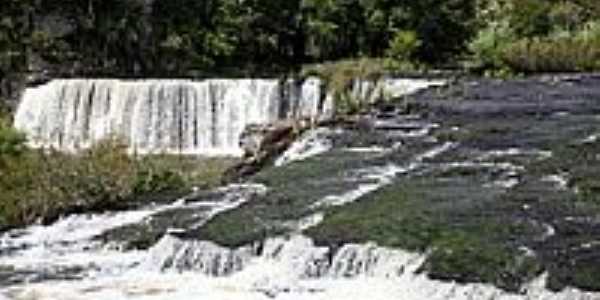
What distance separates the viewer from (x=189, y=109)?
30.4 m

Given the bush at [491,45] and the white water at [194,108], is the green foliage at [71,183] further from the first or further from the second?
the bush at [491,45]

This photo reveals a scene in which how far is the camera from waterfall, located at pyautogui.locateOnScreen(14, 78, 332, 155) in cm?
3017

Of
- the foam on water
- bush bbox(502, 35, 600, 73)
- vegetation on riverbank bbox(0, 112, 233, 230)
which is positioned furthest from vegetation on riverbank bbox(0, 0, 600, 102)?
vegetation on riverbank bbox(0, 112, 233, 230)

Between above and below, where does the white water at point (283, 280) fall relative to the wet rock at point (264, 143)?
below

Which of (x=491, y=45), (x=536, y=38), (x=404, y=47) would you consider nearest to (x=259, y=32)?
(x=404, y=47)

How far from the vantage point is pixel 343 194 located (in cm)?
1662

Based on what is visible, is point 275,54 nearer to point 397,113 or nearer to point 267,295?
point 397,113

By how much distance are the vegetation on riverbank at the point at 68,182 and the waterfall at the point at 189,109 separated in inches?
454

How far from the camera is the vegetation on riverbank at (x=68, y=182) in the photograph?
1669cm

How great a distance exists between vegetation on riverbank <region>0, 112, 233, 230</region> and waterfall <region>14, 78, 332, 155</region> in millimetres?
11536

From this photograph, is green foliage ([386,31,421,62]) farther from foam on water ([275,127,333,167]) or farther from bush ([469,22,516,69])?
foam on water ([275,127,333,167])

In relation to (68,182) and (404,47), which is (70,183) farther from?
(404,47)

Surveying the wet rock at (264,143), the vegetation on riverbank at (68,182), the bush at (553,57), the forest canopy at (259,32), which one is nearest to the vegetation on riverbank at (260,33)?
the forest canopy at (259,32)

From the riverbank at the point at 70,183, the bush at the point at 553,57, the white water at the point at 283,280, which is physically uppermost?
the bush at the point at 553,57
